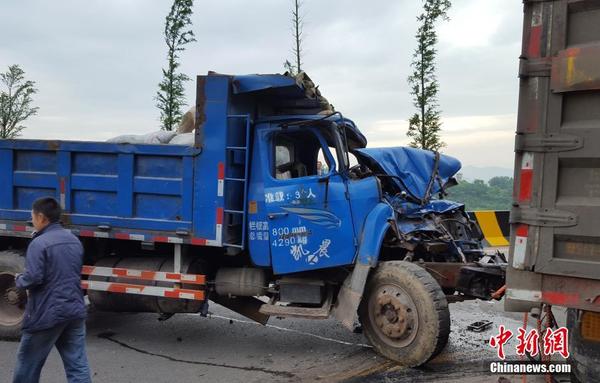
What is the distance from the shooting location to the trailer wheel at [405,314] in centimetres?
496

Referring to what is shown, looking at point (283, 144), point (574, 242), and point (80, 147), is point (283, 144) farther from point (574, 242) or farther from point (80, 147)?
point (574, 242)

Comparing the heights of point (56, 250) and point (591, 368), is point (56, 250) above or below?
above

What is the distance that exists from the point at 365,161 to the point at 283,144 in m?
0.95

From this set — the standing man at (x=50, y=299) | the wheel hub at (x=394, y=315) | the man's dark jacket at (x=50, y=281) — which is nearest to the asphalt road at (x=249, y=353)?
the wheel hub at (x=394, y=315)

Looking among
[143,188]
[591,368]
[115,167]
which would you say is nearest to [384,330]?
[591,368]

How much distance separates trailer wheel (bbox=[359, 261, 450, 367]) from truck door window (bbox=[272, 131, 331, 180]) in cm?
138

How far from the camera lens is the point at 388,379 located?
494 centimetres

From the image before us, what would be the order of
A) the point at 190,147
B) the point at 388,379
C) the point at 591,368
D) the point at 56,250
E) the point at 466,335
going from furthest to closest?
the point at 466,335, the point at 190,147, the point at 388,379, the point at 56,250, the point at 591,368

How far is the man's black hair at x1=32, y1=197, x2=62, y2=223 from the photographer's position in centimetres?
381

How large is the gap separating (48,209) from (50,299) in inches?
25.1

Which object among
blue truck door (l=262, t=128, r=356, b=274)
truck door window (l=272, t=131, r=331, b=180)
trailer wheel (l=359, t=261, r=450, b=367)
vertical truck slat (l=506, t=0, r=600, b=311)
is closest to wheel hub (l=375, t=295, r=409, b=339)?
trailer wheel (l=359, t=261, r=450, b=367)

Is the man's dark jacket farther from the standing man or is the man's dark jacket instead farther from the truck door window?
the truck door window

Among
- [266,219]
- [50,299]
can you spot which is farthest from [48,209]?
[266,219]

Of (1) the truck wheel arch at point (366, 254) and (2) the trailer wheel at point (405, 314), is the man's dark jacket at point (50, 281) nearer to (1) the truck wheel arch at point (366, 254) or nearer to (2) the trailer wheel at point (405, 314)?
(1) the truck wheel arch at point (366, 254)
